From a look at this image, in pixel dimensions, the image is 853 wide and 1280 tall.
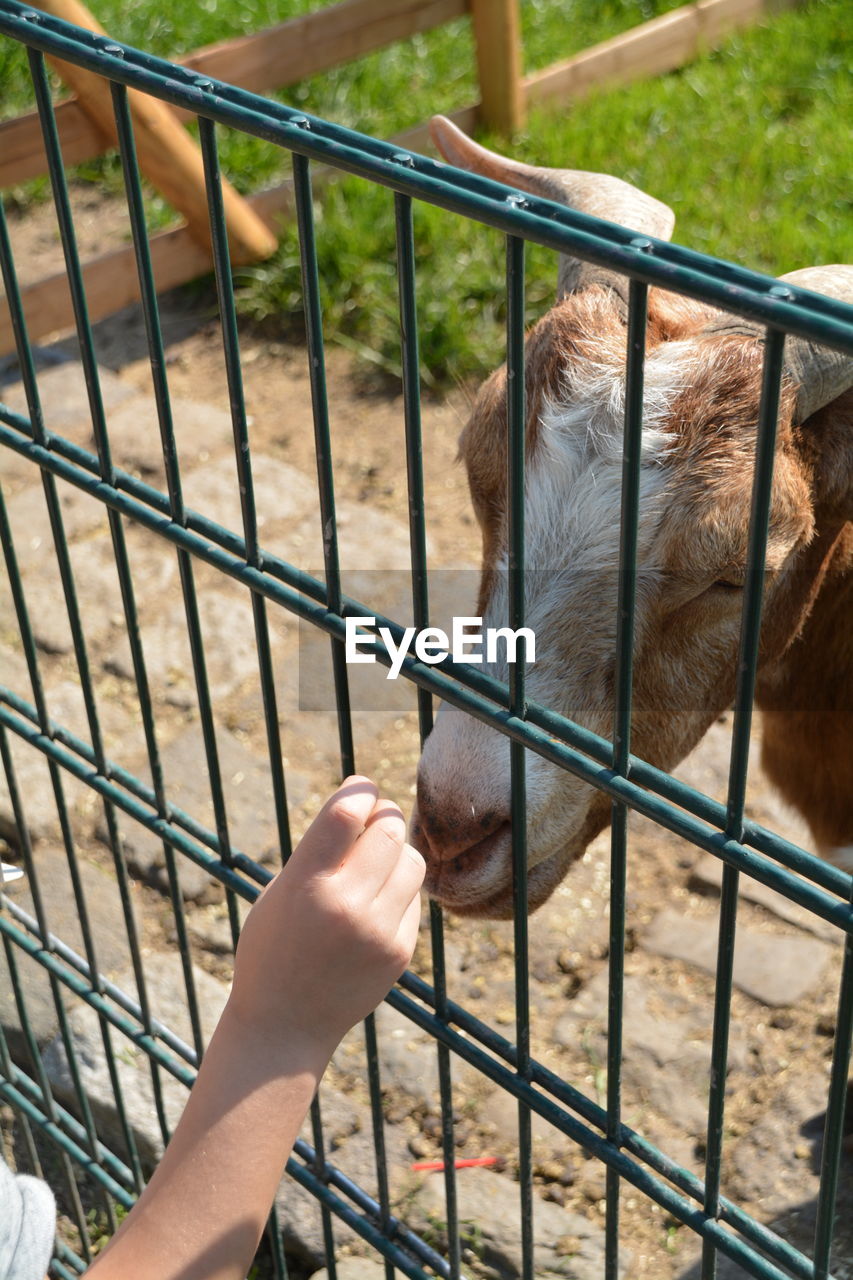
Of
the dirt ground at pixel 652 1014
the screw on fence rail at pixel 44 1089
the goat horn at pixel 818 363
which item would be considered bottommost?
the dirt ground at pixel 652 1014

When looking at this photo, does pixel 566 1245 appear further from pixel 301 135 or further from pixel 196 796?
pixel 301 135

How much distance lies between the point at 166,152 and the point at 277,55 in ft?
2.91

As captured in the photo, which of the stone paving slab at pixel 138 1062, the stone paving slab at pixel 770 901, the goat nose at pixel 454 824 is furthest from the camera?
the stone paving slab at pixel 770 901

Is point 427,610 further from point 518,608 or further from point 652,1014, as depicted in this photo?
point 652,1014

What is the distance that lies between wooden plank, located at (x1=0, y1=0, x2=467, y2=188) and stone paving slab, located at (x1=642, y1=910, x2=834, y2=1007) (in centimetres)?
409

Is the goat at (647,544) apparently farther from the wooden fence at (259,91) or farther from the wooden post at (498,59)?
the wooden post at (498,59)

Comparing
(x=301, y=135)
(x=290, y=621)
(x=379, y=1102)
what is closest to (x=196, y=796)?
(x=290, y=621)

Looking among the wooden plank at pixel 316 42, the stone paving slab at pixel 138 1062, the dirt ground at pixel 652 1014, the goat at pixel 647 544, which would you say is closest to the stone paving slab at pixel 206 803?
the dirt ground at pixel 652 1014

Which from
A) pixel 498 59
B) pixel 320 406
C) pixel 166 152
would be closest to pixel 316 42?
pixel 498 59

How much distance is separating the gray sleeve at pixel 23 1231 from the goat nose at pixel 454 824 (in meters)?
0.75

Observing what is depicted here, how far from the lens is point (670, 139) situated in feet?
21.9

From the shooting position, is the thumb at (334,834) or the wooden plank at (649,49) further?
the wooden plank at (649,49)

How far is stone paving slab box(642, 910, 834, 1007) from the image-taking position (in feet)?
11.3

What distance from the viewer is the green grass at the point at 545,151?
19.0ft
